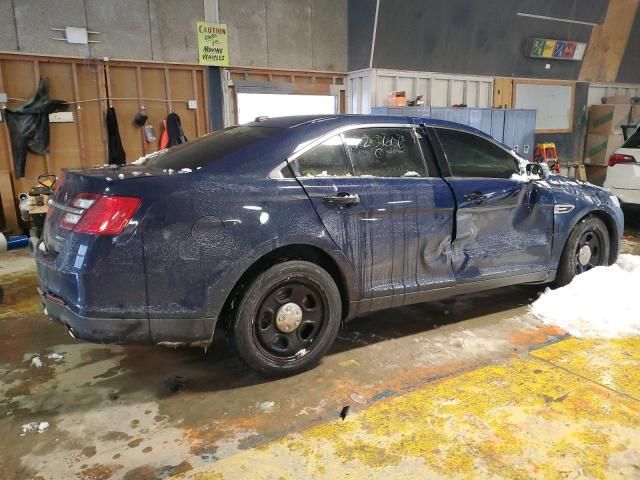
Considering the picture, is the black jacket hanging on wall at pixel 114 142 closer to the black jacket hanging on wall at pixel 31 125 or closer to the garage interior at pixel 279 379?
the garage interior at pixel 279 379

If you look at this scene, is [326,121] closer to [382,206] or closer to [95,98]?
[382,206]

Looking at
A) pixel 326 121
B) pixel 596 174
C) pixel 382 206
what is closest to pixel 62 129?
pixel 326 121

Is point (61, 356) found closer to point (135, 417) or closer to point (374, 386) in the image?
point (135, 417)

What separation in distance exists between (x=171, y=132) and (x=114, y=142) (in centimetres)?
87

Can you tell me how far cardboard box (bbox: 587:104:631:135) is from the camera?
11.7 meters

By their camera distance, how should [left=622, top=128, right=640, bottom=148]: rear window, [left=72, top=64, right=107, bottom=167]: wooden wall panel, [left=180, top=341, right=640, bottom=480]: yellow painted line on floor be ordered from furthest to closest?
[left=72, top=64, right=107, bottom=167]: wooden wall panel → [left=622, top=128, right=640, bottom=148]: rear window → [left=180, top=341, right=640, bottom=480]: yellow painted line on floor

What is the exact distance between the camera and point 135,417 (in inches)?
105

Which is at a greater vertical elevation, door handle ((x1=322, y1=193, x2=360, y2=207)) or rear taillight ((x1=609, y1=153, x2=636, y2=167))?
rear taillight ((x1=609, y1=153, x2=636, y2=167))

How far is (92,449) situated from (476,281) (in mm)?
2700

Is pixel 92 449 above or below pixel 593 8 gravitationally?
below

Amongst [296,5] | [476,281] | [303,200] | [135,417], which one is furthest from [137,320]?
[296,5]

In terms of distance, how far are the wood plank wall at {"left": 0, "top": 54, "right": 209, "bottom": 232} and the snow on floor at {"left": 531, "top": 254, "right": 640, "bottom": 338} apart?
21.0 feet

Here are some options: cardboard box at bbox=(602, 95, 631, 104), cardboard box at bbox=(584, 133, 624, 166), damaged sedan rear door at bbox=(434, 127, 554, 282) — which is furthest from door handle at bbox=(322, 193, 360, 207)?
cardboard box at bbox=(602, 95, 631, 104)

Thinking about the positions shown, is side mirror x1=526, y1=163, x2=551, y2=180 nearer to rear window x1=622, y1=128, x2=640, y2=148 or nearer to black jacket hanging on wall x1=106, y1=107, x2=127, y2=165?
rear window x1=622, y1=128, x2=640, y2=148
